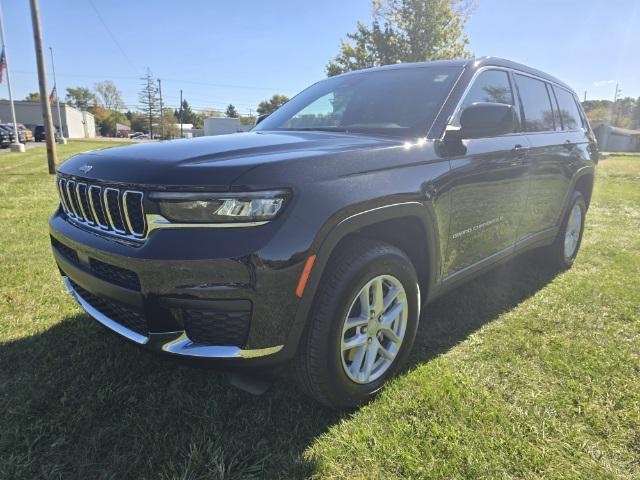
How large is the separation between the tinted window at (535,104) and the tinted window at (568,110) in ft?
1.08

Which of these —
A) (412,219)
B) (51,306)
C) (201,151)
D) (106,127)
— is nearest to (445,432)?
(412,219)

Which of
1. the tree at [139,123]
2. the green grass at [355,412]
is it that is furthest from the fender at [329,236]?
the tree at [139,123]

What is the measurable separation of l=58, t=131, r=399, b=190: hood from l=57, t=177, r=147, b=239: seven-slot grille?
0.19ft

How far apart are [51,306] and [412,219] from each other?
2816 mm

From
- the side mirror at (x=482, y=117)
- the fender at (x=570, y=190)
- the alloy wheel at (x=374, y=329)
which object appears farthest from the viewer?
the fender at (x=570, y=190)

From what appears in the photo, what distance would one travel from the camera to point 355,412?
2.30m

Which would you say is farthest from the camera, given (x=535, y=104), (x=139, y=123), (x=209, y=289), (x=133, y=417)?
(x=139, y=123)

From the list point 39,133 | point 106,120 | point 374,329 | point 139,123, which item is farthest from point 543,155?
point 139,123

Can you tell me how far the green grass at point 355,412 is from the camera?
77.0 inches

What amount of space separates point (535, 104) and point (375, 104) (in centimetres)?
168

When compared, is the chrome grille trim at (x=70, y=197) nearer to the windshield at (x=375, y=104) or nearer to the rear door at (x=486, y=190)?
the windshield at (x=375, y=104)

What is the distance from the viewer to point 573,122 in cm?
461

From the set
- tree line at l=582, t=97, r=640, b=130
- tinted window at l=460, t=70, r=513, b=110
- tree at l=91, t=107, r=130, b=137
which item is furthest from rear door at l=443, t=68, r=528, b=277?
tree at l=91, t=107, r=130, b=137

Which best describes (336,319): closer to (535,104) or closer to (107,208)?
(107,208)
